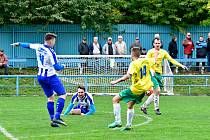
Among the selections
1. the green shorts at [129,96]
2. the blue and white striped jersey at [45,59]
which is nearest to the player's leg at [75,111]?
the blue and white striped jersey at [45,59]

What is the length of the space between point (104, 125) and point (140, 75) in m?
A: 1.63

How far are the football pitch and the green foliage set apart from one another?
47.4ft

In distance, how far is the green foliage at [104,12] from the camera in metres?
36.9

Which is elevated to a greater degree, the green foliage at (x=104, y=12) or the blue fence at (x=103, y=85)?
the green foliage at (x=104, y=12)

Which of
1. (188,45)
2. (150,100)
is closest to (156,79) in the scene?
(150,100)

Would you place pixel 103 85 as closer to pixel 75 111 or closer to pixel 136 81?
pixel 75 111

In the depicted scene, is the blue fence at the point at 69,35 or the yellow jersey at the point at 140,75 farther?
the blue fence at the point at 69,35

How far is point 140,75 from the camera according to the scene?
15.6 metres

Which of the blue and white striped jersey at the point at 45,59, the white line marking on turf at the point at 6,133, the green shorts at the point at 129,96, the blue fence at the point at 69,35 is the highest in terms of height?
the blue fence at the point at 69,35

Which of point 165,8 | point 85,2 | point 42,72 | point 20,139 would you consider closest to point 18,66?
point 85,2

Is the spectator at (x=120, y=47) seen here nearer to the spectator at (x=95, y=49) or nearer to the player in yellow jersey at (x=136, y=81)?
the spectator at (x=95, y=49)

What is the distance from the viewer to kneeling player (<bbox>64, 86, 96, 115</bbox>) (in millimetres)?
19470

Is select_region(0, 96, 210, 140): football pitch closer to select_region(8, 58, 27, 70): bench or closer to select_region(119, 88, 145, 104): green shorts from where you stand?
select_region(119, 88, 145, 104): green shorts

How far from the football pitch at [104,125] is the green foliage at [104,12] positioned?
47.4ft
